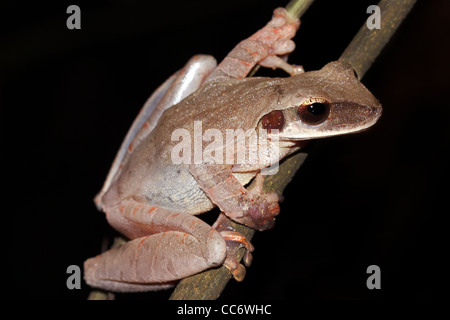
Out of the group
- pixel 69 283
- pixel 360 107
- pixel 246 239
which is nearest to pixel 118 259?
pixel 69 283

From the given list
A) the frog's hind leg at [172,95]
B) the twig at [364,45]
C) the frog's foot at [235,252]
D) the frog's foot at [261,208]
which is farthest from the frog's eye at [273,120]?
the frog's hind leg at [172,95]

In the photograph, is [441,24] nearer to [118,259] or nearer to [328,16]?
[328,16]

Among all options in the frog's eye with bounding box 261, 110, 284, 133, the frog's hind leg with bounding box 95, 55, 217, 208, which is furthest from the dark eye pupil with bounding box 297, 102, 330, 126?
the frog's hind leg with bounding box 95, 55, 217, 208

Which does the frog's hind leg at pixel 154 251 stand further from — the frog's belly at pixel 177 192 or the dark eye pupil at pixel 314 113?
the dark eye pupil at pixel 314 113

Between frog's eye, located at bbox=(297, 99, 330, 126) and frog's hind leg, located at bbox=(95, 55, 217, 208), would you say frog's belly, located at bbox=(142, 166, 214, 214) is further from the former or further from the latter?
frog's eye, located at bbox=(297, 99, 330, 126)

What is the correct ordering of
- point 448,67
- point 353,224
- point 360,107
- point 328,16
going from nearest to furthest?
point 360,107, point 353,224, point 448,67, point 328,16

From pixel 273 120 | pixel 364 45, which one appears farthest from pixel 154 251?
pixel 364 45

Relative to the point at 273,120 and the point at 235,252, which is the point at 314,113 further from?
the point at 235,252
